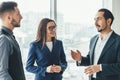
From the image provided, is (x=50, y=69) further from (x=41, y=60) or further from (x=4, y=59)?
(x=4, y=59)

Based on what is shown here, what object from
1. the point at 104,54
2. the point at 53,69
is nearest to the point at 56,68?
the point at 53,69

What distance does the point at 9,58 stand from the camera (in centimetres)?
204

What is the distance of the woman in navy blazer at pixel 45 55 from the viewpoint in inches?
106

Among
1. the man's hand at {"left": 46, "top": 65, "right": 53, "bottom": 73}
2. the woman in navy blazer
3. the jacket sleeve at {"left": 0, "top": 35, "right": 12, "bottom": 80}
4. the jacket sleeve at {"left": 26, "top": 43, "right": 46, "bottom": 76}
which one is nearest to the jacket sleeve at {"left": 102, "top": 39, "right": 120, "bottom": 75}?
the woman in navy blazer

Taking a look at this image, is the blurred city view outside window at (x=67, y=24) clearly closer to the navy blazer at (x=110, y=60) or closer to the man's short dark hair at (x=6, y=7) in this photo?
the navy blazer at (x=110, y=60)

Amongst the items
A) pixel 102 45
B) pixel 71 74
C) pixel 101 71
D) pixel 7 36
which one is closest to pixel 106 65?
pixel 101 71

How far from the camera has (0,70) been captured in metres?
1.95

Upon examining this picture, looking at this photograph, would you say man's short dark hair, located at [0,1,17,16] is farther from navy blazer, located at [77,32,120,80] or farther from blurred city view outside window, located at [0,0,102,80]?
navy blazer, located at [77,32,120,80]

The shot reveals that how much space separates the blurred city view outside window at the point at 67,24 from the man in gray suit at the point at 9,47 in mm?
965

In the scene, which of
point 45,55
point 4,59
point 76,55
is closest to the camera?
point 4,59

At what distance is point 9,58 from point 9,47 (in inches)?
3.8

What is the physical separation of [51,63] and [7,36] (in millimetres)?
810

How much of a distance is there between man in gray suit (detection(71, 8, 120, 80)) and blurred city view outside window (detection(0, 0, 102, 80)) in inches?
25.4

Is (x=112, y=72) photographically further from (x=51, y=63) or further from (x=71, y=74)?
(x=71, y=74)
